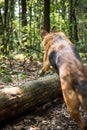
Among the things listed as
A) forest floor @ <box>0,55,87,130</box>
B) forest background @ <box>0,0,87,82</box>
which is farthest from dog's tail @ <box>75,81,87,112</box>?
forest background @ <box>0,0,87,82</box>

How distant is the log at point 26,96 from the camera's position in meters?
5.64

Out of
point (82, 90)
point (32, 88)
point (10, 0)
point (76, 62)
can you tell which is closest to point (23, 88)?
point (32, 88)

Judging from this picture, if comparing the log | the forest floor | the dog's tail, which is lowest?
the forest floor

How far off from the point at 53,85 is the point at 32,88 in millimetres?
786

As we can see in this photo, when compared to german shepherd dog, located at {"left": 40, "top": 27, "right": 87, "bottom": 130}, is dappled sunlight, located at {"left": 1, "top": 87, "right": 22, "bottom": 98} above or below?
below

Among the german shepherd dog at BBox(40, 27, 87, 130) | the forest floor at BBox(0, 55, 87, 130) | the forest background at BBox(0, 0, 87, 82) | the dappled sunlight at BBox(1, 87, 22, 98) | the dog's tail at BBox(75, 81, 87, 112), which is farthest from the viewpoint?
the forest background at BBox(0, 0, 87, 82)

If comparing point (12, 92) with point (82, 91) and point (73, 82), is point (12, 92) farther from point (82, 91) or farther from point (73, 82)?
point (82, 91)

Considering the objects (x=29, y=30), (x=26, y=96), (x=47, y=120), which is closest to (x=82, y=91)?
(x=47, y=120)

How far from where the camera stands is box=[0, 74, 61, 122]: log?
564 cm

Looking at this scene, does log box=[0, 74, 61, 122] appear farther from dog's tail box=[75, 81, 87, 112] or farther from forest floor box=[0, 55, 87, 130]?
dog's tail box=[75, 81, 87, 112]

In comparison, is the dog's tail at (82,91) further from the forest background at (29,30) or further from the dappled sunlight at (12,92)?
the forest background at (29,30)

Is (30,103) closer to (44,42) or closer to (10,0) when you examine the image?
(44,42)

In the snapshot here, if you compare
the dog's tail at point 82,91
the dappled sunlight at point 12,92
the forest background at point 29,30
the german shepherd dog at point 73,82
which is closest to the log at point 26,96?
the dappled sunlight at point 12,92

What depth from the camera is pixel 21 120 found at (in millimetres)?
5902
